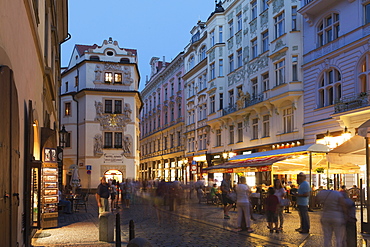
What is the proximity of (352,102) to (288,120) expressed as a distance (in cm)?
825

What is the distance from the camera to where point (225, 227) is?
54.3ft

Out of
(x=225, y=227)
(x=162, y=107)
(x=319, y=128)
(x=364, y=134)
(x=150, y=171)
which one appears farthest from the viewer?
(x=150, y=171)

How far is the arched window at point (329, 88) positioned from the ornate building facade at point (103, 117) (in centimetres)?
2437

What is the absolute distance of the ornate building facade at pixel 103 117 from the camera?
49812mm

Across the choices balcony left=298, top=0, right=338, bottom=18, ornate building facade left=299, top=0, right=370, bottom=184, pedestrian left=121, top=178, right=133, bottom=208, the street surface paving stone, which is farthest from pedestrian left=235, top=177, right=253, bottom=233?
balcony left=298, top=0, right=338, bottom=18

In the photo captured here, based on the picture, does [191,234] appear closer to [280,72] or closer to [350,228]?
[350,228]

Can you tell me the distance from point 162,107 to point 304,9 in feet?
132

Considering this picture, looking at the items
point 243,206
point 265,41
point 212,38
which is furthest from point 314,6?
point 243,206

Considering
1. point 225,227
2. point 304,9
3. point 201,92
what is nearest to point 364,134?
point 225,227

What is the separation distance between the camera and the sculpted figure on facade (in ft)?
163

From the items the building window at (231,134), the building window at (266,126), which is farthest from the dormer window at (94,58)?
the building window at (266,126)

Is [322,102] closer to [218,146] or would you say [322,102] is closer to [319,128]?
[319,128]

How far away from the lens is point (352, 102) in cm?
2636

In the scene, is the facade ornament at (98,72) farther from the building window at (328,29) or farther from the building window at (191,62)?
the building window at (328,29)
